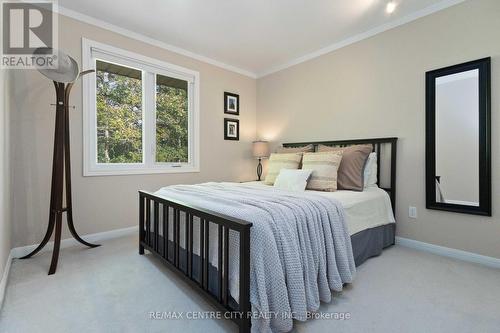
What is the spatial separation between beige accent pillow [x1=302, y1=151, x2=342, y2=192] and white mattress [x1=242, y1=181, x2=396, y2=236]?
8.4 inches

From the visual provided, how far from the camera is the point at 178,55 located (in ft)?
11.5

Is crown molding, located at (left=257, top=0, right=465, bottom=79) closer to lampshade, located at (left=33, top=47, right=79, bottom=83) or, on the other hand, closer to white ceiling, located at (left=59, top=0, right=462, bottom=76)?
white ceiling, located at (left=59, top=0, right=462, bottom=76)

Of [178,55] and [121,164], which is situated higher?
[178,55]

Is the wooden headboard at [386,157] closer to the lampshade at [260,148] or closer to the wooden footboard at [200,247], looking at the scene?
the lampshade at [260,148]

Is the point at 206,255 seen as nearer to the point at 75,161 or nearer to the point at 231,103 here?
the point at 75,161

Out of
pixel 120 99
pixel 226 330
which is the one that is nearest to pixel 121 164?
pixel 120 99

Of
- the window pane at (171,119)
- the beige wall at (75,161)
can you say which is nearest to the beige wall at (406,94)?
the beige wall at (75,161)

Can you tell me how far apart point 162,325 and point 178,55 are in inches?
129

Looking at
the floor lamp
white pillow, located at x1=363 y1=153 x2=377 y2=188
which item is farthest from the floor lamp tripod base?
white pillow, located at x1=363 y1=153 x2=377 y2=188

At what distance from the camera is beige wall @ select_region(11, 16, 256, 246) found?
2404 mm

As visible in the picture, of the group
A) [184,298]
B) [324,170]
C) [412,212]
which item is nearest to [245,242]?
[184,298]

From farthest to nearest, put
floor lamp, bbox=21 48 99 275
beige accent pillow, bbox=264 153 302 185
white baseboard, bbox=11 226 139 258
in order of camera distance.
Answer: beige accent pillow, bbox=264 153 302 185 → white baseboard, bbox=11 226 139 258 → floor lamp, bbox=21 48 99 275

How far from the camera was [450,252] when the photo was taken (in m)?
2.41

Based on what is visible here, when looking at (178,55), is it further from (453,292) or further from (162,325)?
(453,292)
